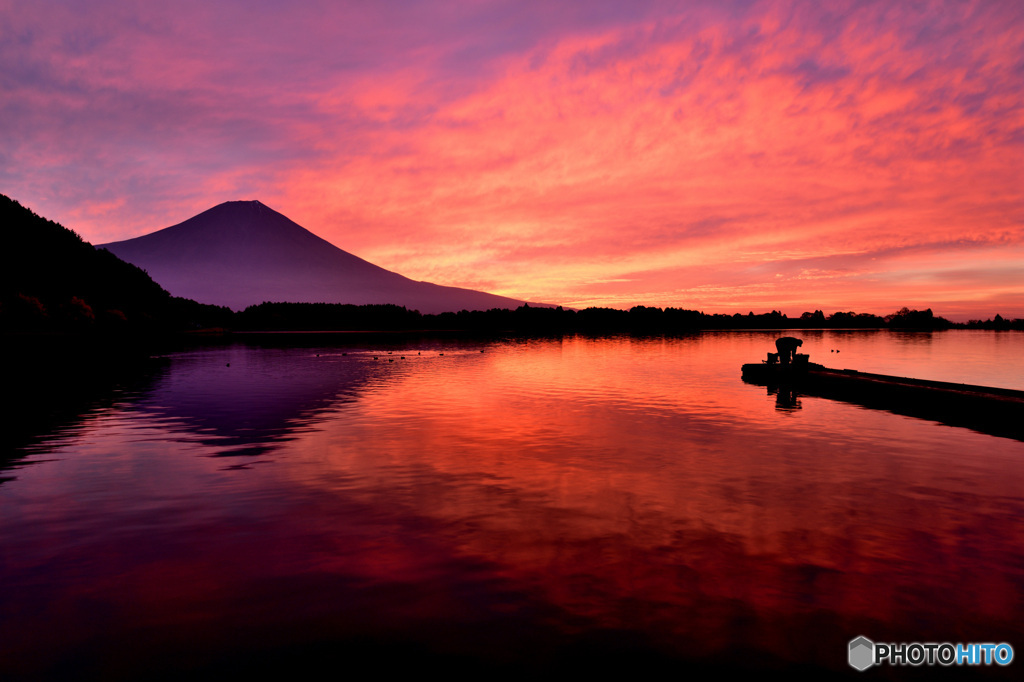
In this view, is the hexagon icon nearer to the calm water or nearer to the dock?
the calm water

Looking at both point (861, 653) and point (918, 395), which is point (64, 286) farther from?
point (861, 653)

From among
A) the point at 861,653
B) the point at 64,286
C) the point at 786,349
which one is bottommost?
the point at 861,653

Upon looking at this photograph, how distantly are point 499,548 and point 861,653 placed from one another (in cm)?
537

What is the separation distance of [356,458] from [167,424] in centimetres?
1200

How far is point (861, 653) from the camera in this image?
6.69 metres

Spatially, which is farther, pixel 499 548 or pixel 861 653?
pixel 499 548

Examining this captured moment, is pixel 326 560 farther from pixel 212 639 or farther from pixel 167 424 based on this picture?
pixel 167 424

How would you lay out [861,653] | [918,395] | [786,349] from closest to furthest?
[861,653] < [918,395] < [786,349]

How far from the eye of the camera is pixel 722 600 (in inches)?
307

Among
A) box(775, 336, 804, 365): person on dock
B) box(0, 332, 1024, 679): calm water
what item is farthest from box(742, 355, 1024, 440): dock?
box(0, 332, 1024, 679): calm water

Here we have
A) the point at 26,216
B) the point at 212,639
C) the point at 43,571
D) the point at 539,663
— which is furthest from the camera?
the point at 26,216

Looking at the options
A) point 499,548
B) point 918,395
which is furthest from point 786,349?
point 499,548

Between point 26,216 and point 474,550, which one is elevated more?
point 26,216

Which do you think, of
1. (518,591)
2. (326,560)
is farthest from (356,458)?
(518,591)
